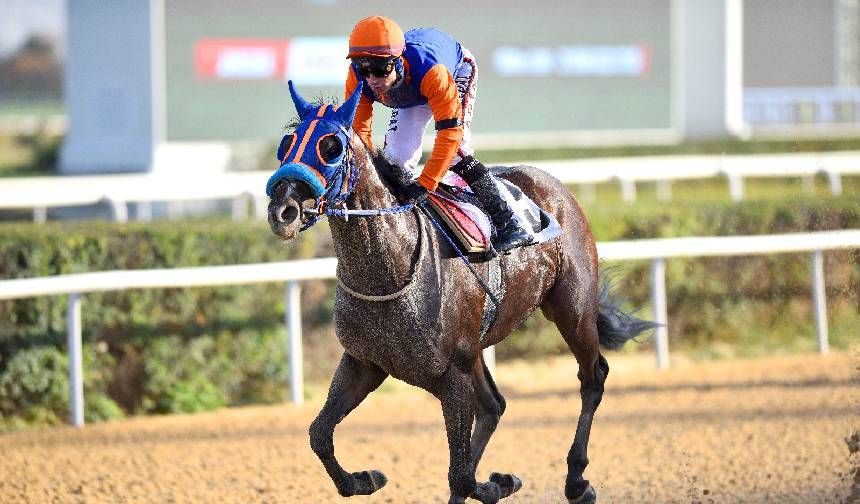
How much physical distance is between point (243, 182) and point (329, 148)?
6004 millimetres

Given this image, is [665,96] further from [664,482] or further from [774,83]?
[664,482]

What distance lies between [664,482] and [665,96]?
45.0 feet

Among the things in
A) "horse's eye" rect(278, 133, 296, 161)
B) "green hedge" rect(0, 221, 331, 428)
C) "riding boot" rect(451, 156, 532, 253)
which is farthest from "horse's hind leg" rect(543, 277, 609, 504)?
"green hedge" rect(0, 221, 331, 428)

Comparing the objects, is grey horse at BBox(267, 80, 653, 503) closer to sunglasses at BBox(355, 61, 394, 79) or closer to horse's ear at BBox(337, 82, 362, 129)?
horse's ear at BBox(337, 82, 362, 129)

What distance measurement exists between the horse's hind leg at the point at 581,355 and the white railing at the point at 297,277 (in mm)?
2293

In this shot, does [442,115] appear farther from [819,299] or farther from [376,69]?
[819,299]

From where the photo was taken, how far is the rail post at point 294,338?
25.1ft

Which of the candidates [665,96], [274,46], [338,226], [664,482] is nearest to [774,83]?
[665,96]

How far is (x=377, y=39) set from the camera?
14.4 feet

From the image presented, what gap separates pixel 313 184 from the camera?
13.5 feet

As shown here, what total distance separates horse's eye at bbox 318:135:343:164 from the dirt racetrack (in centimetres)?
195

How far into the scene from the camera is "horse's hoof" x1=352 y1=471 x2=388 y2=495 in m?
4.80

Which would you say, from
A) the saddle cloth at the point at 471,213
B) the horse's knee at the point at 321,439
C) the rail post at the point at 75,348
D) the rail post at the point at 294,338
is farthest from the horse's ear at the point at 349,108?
the rail post at the point at 294,338

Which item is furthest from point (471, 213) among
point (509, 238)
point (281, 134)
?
point (281, 134)
